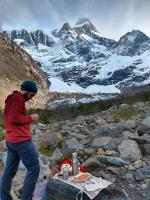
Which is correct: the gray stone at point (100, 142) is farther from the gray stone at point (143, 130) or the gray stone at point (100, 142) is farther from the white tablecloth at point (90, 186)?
the white tablecloth at point (90, 186)

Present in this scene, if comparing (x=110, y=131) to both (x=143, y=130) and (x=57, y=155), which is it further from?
(x=57, y=155)

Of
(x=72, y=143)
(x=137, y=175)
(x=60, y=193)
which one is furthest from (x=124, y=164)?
(x=60, y=193)

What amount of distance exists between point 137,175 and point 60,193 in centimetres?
291

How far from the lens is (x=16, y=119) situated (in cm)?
672

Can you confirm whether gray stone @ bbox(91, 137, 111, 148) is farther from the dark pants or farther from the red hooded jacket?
the red hooded jacket

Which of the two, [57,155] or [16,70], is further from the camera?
[16,70]

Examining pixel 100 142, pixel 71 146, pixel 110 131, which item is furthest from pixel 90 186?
pixel 110 131

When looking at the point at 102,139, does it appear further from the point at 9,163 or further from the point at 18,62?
the point at 18,62

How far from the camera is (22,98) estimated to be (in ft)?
22.3

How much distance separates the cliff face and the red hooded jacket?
10582cm

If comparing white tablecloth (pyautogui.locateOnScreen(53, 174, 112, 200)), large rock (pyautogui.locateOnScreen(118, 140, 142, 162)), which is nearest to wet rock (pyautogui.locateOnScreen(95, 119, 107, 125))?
large rock (pyautogui.locateOnScreen(118, 140, 142, 162))

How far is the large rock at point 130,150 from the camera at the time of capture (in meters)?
10.5

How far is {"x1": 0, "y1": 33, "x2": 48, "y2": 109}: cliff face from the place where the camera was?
121025 millimetres

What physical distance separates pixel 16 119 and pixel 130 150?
183 inches
